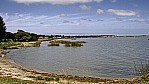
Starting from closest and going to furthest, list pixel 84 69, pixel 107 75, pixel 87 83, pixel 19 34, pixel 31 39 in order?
pixel 87 83, pixel 107 75, pixel 84 69, pixel 19 34, pixel 31 39

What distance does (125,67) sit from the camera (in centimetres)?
4366

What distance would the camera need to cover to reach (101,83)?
2825cm

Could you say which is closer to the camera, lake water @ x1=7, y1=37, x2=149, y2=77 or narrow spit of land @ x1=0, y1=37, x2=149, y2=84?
narrow spit of land @ x1=0, y1=37, x2=149, y2=84

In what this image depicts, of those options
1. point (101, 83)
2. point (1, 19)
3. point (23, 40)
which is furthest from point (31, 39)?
point (101, 83)

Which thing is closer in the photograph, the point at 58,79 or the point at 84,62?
the point at 58,79

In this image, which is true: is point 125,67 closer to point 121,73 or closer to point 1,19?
point 121,73

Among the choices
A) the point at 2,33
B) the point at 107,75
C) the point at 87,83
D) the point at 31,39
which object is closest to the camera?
the point at 87,83

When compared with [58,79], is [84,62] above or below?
below

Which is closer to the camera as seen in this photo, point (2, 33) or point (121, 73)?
point (121, 73)

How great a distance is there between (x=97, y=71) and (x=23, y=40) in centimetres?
8600

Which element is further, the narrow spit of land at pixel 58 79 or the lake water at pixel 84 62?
the lake water at pixel 84 62

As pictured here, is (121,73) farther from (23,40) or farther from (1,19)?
(23,40)

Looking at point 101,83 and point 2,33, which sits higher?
point 2,33

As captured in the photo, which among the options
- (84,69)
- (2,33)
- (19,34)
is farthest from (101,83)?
(19,34)
